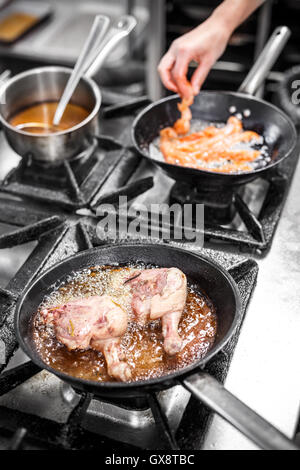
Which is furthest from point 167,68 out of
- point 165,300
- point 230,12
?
point 165,300

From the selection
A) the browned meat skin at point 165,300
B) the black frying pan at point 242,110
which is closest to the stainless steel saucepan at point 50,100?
the black frying pan at point 242,110

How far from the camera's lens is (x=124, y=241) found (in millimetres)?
1561

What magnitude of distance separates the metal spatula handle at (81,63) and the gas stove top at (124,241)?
0.18 m

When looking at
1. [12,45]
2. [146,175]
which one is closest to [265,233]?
[146,175]

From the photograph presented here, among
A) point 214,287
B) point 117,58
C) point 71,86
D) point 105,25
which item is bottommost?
point 117,58

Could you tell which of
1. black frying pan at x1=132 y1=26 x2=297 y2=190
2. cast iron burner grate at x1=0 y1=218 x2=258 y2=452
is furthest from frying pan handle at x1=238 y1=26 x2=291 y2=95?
cast iron burner grate at x1=0 y1=218 x2=258 y2=452

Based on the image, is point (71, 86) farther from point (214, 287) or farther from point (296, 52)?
point (296, 52)

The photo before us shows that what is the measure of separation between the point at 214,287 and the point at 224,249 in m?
0.30

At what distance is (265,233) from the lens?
1.60 metres

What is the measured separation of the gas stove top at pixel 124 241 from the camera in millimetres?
1157

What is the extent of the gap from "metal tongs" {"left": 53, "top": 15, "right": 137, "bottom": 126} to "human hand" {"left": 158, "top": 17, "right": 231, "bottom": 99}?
0.96 feet

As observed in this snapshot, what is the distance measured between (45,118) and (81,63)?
0.24m

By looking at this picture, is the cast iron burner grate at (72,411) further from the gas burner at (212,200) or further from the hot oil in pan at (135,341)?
the gas burner at (212,200)

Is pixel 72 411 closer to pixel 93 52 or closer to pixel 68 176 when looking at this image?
pixel 68 176
